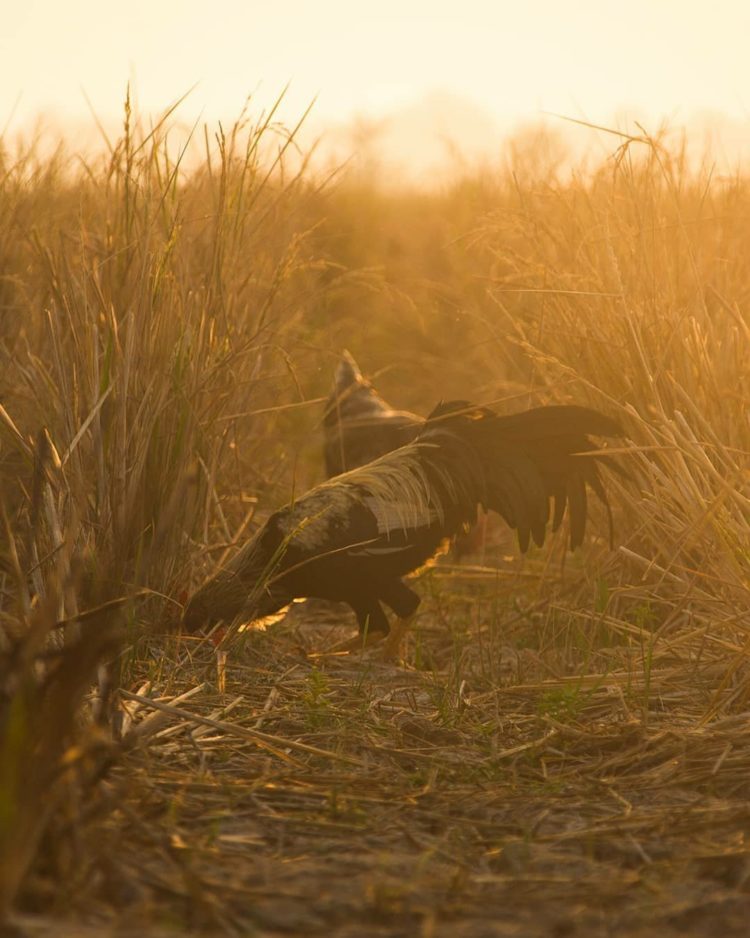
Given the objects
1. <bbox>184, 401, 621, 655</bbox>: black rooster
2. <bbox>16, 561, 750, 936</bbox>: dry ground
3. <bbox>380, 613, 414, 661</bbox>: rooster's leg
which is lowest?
<bbox>380, 613, 414, 661</bbox>: rooster's leg

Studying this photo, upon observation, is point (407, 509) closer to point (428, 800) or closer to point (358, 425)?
point (358, 425)

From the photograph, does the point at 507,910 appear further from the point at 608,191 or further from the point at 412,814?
the point at 608,191

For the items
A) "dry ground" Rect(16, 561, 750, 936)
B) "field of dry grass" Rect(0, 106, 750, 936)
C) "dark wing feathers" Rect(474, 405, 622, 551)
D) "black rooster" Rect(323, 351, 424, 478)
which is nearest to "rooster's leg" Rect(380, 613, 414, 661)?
"field of dry grass" Rect(0, 106, 750, 936)

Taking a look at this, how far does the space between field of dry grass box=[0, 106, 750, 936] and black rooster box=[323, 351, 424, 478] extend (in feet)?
1.11

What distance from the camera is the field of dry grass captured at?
7.02 ft

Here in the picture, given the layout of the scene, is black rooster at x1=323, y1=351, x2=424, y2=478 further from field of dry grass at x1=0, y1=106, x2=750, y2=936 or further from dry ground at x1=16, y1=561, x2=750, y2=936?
dry ground at x1=16, y1=561, x2=750, y2=936

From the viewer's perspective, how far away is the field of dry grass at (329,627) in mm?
2141

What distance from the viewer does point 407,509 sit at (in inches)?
181

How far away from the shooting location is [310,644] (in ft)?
16.3

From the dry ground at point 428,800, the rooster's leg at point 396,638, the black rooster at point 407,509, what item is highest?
the black rooster at point 407,509

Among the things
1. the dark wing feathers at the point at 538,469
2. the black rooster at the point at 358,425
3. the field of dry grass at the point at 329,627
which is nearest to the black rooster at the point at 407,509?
the dark wing feathers at the point at 538,469

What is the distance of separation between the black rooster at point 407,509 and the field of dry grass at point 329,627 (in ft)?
0.57

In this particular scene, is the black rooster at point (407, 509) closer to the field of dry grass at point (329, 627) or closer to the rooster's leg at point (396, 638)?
the rooster's leg at point (396, 638)

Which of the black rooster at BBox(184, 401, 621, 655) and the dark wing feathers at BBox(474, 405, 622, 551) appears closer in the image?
the black rooster at BBox(184, 401, 621, 655)
